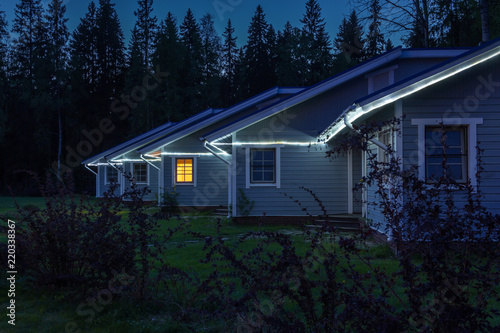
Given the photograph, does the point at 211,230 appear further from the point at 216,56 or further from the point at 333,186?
the point at 216,56

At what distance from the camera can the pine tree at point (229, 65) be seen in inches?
1622

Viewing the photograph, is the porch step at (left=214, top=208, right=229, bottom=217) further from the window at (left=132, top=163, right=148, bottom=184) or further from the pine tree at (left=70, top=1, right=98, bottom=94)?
the pine tree at (left=70, top=1, right=98, bottom=94)

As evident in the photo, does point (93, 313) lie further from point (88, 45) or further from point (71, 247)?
point (88, 45)

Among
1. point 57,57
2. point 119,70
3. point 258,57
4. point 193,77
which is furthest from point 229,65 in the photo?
point 57,57

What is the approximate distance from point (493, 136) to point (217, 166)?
1147cm

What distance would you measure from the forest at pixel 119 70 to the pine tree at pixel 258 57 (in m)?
0.11

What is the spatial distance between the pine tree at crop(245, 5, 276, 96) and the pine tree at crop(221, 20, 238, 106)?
A: 5.38 feet

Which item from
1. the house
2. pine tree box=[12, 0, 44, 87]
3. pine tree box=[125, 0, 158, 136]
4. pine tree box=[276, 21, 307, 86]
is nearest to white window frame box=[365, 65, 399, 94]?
the house

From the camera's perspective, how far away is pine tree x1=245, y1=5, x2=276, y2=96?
39500 mm

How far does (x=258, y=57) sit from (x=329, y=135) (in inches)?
1193

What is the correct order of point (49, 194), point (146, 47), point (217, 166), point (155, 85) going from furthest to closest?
point (146, 47)
point (155, 85)
point (217, 166)
point (49, 194)

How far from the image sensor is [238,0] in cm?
1263

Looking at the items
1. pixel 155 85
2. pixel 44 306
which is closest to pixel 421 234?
pixel 44 306

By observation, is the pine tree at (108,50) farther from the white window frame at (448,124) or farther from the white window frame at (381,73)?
the white window frame at (448,124)
